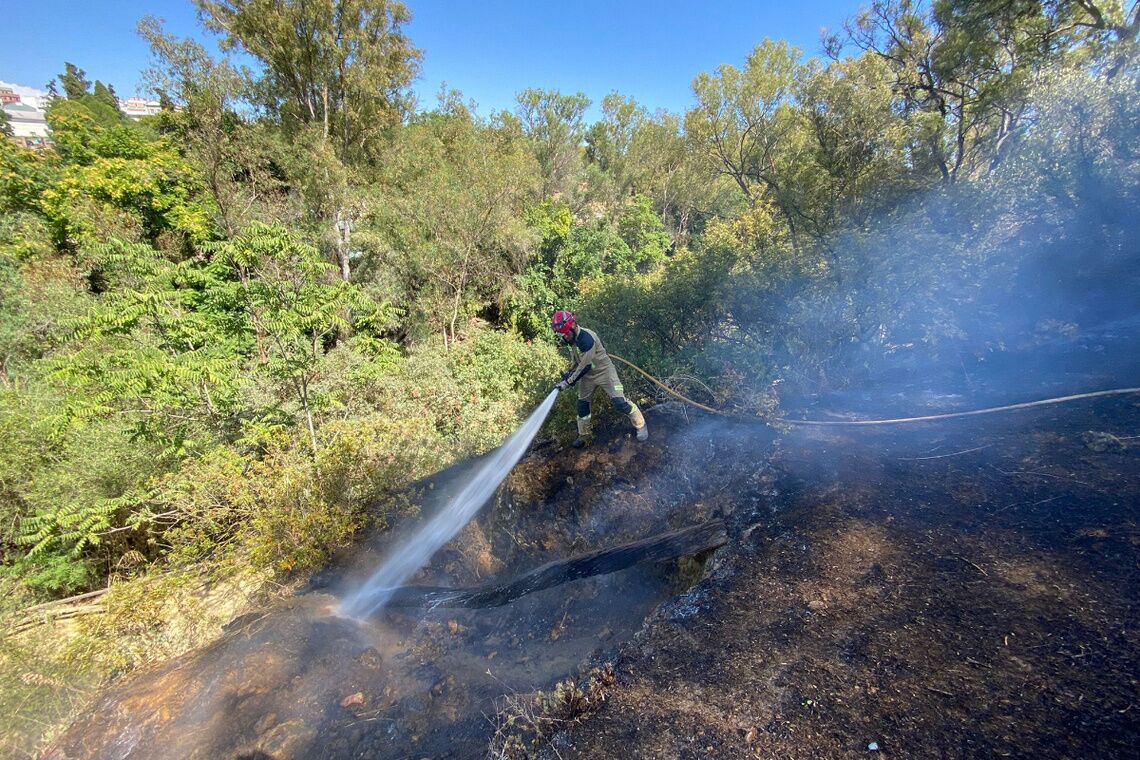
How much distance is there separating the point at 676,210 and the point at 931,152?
892 inches

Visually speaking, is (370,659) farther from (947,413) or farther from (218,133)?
(218,133)

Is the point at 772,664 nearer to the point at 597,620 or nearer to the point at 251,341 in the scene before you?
the point at 597,620

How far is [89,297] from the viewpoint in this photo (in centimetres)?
1473

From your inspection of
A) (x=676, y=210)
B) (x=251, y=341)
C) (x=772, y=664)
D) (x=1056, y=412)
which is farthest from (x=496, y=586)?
(x=676, y=210)

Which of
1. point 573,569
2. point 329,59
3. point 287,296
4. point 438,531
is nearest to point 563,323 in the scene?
point 573,569

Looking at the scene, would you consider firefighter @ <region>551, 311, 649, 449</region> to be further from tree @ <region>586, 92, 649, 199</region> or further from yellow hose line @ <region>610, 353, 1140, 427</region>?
tree @ <region>586, 92, 649, 199</region>

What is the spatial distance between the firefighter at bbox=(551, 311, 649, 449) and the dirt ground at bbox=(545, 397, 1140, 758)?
6.59 ft

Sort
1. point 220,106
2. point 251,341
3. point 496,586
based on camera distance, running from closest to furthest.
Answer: point 496,586
point 251,341
point 220,106

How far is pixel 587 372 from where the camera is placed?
21.2 feet

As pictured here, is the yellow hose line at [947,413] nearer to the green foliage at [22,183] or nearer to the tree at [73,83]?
the green foliage at [22,183]

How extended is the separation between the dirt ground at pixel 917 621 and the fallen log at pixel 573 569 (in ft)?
1.26

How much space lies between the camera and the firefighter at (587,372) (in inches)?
237

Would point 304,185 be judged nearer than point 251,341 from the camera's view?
No

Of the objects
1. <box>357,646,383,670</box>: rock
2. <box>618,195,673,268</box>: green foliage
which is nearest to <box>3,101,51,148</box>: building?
<box>618,195,673,268</box>: green foliage
